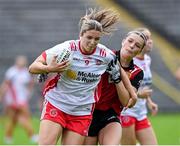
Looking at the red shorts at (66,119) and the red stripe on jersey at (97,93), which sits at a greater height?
the red stripe on jersey at (97,93)

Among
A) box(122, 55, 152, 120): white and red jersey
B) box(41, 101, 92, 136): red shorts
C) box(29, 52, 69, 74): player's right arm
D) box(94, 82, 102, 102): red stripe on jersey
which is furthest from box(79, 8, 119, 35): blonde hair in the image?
box(122, 55, 152, 120): white and red jersey

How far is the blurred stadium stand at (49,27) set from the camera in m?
22.3

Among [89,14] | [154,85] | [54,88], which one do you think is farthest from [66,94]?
[154,85]

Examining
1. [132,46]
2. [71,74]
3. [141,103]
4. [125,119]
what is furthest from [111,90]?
[141,103]

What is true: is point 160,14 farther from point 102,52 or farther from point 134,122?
point 102,52

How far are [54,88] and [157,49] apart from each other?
14.6 metres

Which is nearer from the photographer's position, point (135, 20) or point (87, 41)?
point (87, 41)

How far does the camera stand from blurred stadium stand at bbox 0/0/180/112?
22.3 m

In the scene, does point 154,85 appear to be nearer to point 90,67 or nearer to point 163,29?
point 163,29

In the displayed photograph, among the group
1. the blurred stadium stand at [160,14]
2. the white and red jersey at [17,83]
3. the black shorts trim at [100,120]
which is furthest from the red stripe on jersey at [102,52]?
the blurred stadium stand at [160,14]

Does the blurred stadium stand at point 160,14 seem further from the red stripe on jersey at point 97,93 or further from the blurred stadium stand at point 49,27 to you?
the red stripe on jersey at point 97,93

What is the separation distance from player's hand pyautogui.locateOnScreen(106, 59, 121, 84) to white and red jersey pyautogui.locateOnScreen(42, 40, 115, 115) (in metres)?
0.05

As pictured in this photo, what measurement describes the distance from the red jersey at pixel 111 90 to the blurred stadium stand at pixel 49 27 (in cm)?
1341

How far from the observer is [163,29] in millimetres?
22906
